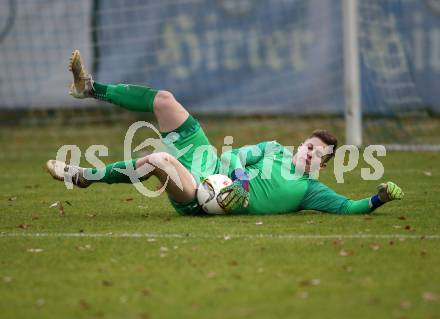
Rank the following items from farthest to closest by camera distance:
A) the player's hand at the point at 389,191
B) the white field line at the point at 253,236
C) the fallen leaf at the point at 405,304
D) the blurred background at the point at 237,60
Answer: the blurred background at the point at 237,60
the player's hand at the point at 389,191
the white field line at the point at 253,236
the fallen leaf at the point at 405,304

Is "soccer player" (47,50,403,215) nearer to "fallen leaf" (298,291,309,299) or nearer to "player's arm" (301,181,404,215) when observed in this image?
"player's arm" (301,181,404,215)

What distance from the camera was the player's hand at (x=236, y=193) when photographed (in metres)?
7.92

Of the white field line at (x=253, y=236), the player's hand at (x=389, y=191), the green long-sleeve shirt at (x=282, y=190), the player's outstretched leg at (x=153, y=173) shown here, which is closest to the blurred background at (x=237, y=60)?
the green long-sleeve shirt at (x=282, y=190)

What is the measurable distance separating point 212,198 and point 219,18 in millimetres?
8478

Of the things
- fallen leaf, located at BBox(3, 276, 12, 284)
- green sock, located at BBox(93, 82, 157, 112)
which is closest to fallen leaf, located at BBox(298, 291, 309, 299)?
fallen leaf, located at BBox(3, 276, 12, 284)

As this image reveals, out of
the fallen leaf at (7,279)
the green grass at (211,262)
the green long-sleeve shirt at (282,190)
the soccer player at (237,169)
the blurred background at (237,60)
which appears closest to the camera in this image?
the green grass at (211,262)

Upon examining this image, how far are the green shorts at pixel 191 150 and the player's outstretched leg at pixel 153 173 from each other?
8.5 inches

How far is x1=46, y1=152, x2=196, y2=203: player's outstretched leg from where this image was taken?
780cm

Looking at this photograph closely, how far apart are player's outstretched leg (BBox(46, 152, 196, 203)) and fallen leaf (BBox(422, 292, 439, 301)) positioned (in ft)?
8.96

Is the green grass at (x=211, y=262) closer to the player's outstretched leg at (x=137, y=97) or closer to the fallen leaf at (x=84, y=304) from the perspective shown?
the fallen leaf at (x=84, y=304)

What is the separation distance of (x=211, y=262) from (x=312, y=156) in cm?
205

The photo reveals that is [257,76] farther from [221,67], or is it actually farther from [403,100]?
[403,100]

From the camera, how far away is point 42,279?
6.07 metres

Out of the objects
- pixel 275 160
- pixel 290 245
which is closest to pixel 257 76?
Result: pixel 275 160
